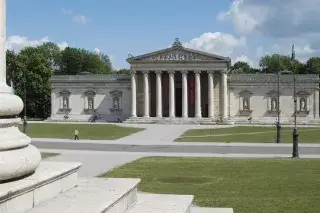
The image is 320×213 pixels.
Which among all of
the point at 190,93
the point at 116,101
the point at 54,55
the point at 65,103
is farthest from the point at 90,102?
the point at 54,55

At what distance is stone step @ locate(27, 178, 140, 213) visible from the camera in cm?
675

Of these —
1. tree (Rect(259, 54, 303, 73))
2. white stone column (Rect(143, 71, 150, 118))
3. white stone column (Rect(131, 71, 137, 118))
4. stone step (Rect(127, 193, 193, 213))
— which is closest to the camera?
stone step (Rect(127, 193, 193, 213))

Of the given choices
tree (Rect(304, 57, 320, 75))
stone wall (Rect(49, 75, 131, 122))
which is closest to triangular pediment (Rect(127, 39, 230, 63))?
stone wall (Rect(49, 75, 131, 122))

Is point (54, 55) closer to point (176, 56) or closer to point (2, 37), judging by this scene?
point (176, 56)

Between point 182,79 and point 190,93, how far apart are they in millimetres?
2691

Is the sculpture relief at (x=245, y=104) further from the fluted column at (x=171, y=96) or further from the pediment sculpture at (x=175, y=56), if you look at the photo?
the fluted column at (x=171, y=96)

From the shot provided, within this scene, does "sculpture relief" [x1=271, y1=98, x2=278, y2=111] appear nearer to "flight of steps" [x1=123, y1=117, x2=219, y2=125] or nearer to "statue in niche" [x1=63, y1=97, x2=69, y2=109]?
"flight of steps" [x1=123, y1=117, x2=219, y2=125]

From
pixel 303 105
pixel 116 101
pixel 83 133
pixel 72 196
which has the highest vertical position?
pixel 116 101

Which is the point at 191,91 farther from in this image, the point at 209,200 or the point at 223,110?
the point at 209,200

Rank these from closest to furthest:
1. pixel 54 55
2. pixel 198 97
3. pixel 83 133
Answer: pixel 83 133 → pixel 198 97 → pixel 54 55

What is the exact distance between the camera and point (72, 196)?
305 inches

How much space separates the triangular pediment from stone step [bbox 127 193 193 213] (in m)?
70.4

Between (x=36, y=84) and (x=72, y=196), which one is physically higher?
(x=36, y=84)

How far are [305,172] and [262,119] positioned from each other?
61.9m
